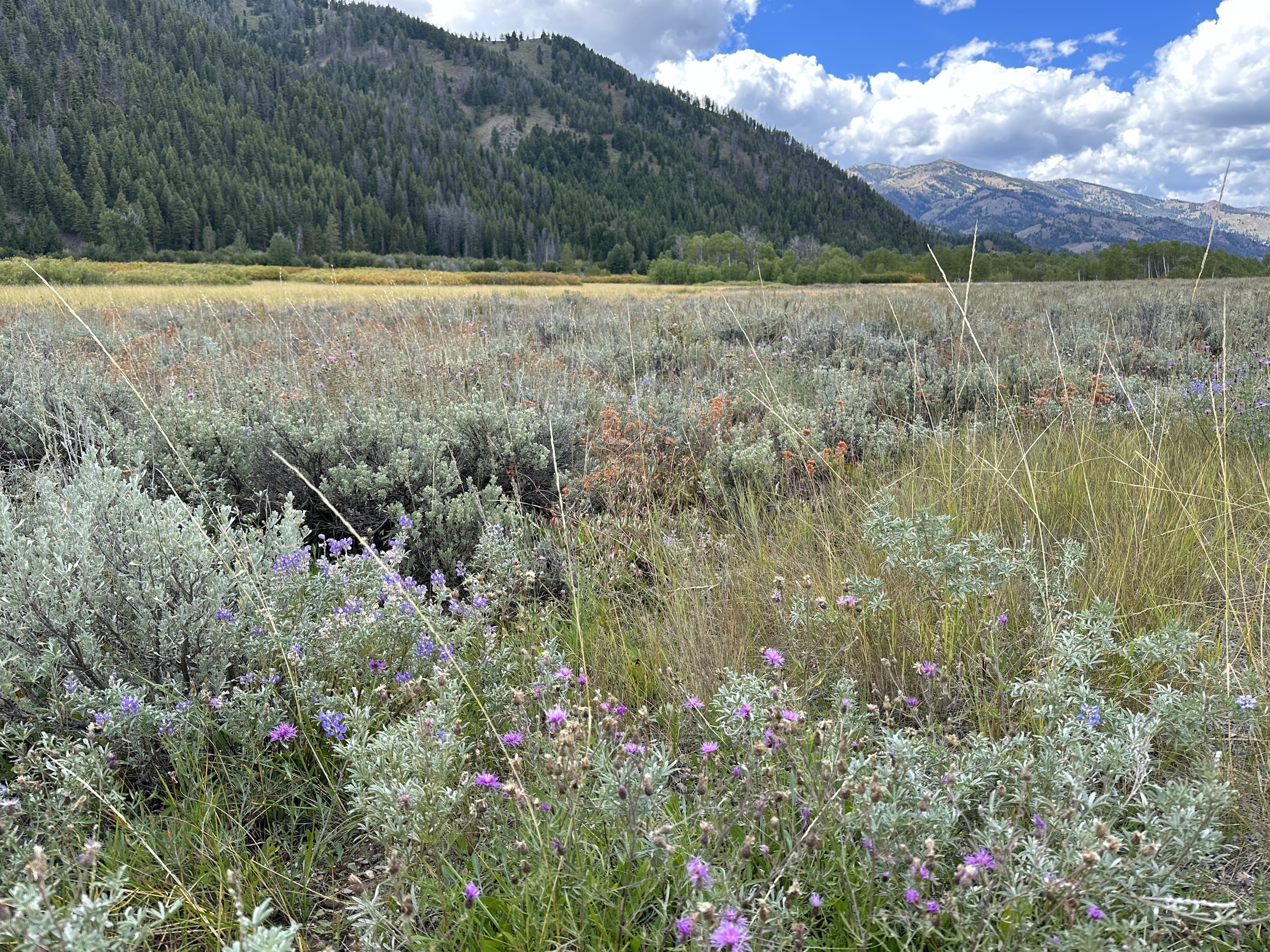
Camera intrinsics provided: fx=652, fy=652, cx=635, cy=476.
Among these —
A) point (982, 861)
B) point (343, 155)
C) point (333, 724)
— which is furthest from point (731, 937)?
point (343, 155)

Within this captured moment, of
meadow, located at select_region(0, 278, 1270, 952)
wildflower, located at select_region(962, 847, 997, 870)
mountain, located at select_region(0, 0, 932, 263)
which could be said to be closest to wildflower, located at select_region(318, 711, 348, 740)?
meadow, located at select_region(0, 278, 1270, 952)

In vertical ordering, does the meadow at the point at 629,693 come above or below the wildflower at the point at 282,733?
above

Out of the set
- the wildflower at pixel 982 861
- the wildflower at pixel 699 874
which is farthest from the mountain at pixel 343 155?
the wildflower at pixel 982 861

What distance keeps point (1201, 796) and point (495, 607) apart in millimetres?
2060

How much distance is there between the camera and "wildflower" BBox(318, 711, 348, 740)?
1735 millimetres

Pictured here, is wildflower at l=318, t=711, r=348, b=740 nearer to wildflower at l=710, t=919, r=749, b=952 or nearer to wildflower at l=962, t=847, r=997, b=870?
wildflower at l=710, t=919, r=749, b=952

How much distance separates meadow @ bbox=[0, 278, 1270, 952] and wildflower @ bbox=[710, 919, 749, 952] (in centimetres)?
1

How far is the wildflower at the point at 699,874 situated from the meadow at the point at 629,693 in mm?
14

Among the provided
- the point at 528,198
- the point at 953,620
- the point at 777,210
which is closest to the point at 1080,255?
the point at 953,620

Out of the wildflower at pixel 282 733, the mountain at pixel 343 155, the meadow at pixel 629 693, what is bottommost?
the wildflower at pixel 282 733

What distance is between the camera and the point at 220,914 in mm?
1365

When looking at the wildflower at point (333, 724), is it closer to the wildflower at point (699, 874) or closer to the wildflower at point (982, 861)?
the wildflower at point (699, 874)

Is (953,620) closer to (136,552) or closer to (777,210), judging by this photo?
(136,552)

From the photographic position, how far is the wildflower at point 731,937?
967 mm
